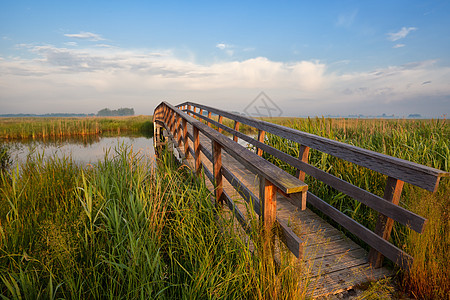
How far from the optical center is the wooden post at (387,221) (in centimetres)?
211

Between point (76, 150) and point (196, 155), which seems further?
point (76, 150)

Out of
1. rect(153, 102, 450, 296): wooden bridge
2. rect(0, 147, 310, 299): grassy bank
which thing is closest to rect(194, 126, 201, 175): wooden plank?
rect(153, 102, 450, 296): wooden bridge

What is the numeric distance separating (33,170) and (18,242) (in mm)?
2149

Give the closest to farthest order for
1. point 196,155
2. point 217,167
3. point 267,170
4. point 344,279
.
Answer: point 267,170 → point 344,279 → point 217,167 → point 196,155

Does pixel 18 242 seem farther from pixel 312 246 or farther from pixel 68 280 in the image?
pixel 312 246

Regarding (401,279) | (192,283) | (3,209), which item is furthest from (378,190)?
(3,209)

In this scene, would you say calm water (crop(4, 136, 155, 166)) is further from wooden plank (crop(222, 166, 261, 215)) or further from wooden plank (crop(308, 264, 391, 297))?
wooden plank (crop(308, 264, 391, 297))

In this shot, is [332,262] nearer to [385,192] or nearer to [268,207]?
[385,192]

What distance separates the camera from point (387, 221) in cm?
222

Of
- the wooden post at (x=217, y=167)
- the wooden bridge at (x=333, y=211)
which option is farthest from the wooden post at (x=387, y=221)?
the wooden post at (x=217, y=167)

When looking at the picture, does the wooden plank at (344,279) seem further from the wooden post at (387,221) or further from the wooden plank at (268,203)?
the wooden plank at (268,203)

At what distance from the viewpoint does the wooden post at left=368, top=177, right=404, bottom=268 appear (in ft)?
6.91

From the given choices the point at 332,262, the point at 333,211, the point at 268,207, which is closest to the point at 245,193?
the point at 268,207

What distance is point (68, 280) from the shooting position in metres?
1.83
